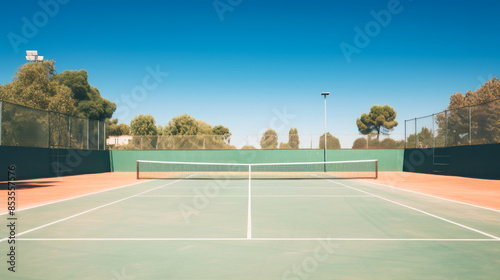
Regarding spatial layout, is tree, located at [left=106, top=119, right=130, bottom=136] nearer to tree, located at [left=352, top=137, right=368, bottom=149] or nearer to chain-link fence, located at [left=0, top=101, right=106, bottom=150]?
Result: chain-link fence, located at [left=0, top=101, right=106, bottom=150]

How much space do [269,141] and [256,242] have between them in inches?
1137

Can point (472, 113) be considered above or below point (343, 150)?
above

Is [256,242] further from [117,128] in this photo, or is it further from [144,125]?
[117,128]

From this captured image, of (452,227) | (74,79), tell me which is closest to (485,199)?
(452,227)

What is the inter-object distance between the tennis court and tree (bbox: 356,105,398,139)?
66.6 metres

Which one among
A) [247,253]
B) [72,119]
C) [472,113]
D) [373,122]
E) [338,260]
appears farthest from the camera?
[373,122]

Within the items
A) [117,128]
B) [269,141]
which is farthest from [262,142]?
[117,128]

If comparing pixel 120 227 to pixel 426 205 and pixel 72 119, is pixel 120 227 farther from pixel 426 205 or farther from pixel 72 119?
pixel 72 119

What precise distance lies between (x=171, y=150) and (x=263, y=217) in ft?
89.7

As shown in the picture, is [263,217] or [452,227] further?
[263,217]

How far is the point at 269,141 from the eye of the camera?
115 feet

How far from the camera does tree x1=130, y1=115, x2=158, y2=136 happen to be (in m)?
73.5

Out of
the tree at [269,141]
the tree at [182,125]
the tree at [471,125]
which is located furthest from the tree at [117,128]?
the tree at [471,125]

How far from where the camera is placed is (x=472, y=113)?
25.0 meters
